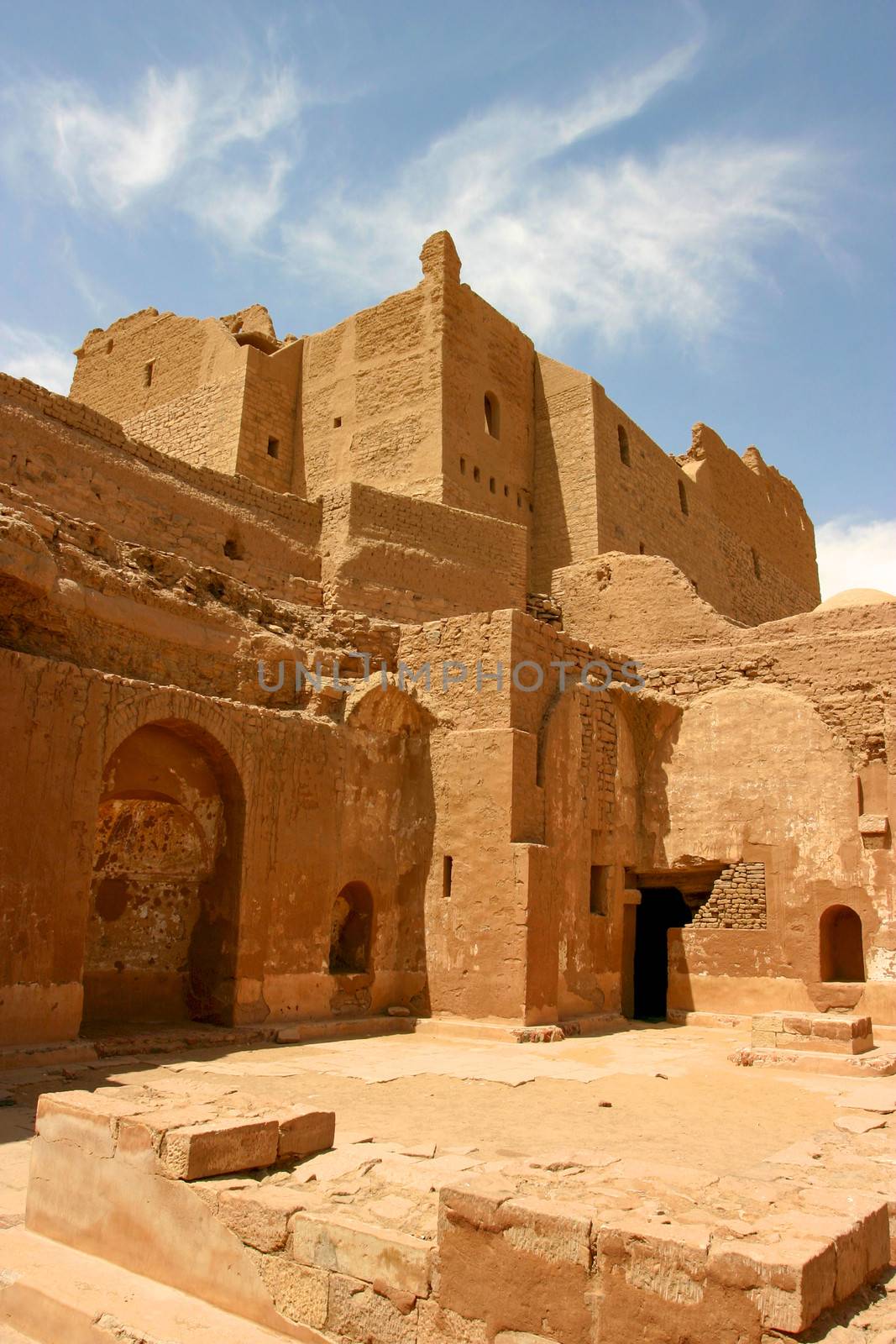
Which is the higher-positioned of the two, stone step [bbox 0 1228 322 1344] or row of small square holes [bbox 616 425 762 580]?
row of small square holes [bbox 616 425 762 580]

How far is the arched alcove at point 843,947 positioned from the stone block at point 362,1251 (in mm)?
9911

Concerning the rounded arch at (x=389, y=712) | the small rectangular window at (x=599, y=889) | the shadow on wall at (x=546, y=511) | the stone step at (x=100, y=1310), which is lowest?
the stone step at (x=100, y=1310)

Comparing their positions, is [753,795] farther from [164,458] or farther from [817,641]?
[164,458]

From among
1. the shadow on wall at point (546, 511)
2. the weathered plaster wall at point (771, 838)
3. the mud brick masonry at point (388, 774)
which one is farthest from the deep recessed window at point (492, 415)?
the weathered plaster wall at point (771, 838)

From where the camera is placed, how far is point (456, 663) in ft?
39.3

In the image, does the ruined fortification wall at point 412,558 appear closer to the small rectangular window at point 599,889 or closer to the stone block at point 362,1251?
the small rectangular window at point 599,889

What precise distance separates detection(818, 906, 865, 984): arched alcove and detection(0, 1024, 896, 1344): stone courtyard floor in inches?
102

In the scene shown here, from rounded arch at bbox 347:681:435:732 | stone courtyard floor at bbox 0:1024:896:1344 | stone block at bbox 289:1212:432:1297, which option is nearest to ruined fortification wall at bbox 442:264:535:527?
rounded arch at bbox 347:681:435:732

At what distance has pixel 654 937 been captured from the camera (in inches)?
631

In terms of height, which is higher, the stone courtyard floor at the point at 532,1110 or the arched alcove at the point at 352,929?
the arched alcove at the point at 352,929

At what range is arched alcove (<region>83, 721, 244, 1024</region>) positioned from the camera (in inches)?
393

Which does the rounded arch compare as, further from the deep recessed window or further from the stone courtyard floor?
the deep recessed window

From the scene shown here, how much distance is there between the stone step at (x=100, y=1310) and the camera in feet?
12.3

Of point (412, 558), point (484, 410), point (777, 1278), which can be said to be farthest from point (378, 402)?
point (777, 1278)
